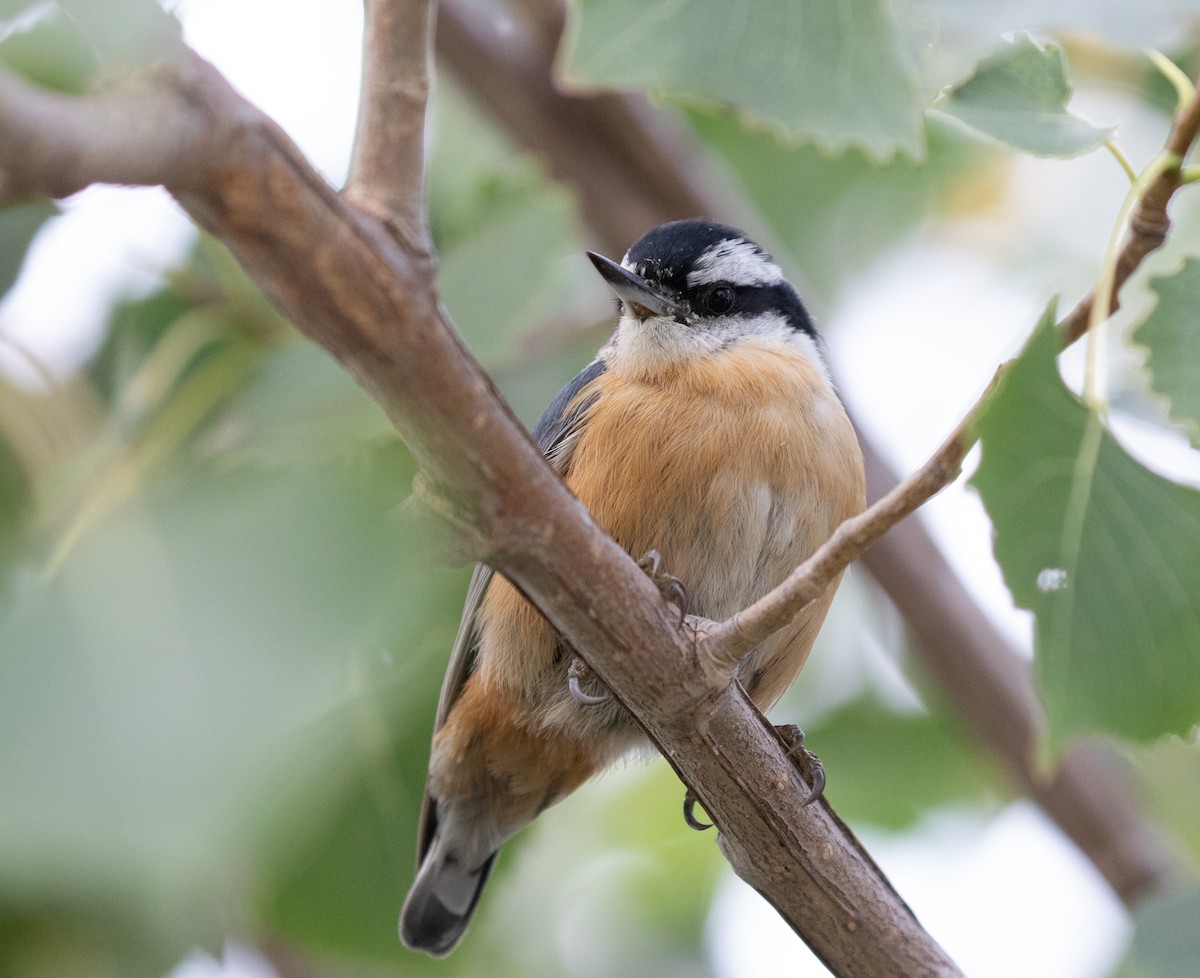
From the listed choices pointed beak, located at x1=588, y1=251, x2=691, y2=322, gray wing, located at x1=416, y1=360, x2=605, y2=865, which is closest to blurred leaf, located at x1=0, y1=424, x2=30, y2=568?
gray wing, located at x1=416, y1=360, x2=605, y2=865

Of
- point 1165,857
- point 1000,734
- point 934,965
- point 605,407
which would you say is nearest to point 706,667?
point 934,965

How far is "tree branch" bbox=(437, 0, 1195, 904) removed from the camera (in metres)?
3.51

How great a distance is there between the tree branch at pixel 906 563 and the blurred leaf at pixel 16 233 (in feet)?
4.37

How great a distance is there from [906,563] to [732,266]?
3.16ft

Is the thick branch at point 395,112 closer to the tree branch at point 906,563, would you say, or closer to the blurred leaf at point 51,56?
the blurred leaf at point 51,56

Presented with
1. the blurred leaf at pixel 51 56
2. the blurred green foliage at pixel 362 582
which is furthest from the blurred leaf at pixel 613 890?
Result: the blurred leaf at pixel 51 56

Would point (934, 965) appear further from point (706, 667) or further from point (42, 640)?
point (42, 640)

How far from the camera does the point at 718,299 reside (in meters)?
3.60

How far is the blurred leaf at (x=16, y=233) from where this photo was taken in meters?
2.94

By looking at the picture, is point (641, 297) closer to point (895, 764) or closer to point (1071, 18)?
point (1071, 18)

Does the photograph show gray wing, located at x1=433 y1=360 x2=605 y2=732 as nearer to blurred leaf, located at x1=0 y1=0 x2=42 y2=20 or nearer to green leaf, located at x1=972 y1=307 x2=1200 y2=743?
green leaf, located at x1=972 y1=307 x2=1200 y2=743

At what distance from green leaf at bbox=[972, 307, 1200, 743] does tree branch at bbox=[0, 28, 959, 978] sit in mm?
466

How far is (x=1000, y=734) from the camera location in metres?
3.58

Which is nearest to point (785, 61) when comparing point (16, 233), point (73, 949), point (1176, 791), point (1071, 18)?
point (1071, 18)
